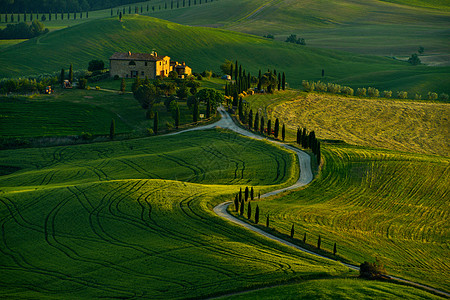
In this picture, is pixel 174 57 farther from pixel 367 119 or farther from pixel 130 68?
pixel 367 119

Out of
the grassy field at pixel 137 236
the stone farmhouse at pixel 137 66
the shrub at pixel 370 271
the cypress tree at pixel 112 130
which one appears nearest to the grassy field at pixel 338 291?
the shrub at pixel 370 271

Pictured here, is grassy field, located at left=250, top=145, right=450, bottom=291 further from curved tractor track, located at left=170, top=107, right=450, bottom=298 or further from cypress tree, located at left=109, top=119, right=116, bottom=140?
cypress tree, located at left=109, top=119, right=116, bottom=140

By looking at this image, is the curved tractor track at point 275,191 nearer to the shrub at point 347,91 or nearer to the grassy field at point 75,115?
the grassy field at point 75,115

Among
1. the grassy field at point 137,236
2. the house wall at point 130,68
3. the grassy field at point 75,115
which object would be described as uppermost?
the house wall at point 130,68

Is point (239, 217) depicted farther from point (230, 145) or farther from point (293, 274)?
point (230, 145)

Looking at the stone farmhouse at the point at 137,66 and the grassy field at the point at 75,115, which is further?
the stone farmhouse at the point at 137,66

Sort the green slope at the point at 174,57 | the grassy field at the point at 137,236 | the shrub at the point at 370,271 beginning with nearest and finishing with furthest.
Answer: the grassy field at the point at 137,236, the shrub at the point at 370,271, the green slope at the point at 174,57

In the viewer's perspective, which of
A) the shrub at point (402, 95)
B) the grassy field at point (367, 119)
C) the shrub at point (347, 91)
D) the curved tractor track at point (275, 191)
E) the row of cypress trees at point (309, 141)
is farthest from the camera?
the shrub at point (347, 91)
